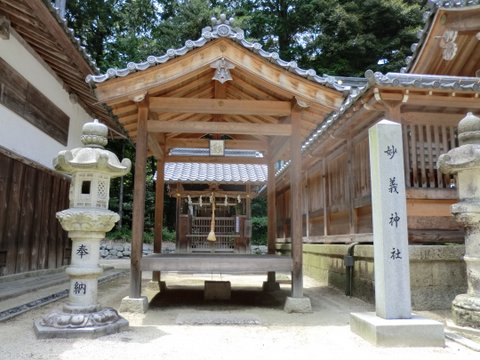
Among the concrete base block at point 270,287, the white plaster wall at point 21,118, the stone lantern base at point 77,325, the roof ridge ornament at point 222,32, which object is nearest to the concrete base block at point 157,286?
the concrete base block at point 270,287

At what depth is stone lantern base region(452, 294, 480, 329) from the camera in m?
5.19

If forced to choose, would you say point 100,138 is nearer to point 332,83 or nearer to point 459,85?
point 332,83

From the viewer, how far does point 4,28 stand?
25.5 ft

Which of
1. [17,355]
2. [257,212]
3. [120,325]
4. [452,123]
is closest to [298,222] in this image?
[120,325]

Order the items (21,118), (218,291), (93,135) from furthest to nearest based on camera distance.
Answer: (21,118), (218,291), (93,135)

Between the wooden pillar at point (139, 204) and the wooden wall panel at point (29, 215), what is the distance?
3306 mm

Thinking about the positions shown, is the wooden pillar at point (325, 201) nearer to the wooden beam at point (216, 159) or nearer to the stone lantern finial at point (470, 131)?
the wooden beam at point (216, 159)

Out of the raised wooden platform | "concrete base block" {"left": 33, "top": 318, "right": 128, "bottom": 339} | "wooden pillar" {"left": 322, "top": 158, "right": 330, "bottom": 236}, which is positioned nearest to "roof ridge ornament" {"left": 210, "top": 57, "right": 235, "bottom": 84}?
the raised wooden platform

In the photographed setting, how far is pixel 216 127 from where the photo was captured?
7164mm

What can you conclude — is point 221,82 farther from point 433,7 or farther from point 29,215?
point 29,215

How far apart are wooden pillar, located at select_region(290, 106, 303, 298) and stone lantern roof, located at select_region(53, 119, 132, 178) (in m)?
3.00

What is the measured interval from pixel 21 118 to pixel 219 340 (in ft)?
23.7

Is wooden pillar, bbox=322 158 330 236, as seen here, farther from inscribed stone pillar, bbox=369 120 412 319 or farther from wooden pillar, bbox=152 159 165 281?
inscribed stone pillar, bbox=369 120 412 319

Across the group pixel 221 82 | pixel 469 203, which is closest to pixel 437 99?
pixel 469 203
